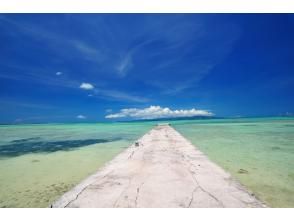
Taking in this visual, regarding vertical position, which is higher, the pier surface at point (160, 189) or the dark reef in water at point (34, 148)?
the dark reef in water at point (34, 148)

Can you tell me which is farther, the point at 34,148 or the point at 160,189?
the point at 34,148

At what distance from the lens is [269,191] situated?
3174mm

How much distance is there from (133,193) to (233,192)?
131 centimetres

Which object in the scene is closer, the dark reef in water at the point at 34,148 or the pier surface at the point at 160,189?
the pier surface at the point at 160,189

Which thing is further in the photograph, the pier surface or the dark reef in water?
the dark reef in water

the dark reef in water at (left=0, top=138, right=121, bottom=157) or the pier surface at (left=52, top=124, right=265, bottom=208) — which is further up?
the dark reef in water at (left=0, top=138, right=121, bottom=157)

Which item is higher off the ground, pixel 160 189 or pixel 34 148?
pixel 34 148
